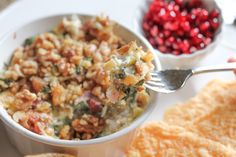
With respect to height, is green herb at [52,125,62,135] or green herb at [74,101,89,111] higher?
green herb at [74,101,89,111]

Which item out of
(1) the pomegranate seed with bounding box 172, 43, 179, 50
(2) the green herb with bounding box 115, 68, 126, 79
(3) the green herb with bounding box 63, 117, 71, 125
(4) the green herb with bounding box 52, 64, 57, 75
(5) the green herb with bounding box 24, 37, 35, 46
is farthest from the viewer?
(1) the pomegranate seed with bounding box 172, 43, 179, 50

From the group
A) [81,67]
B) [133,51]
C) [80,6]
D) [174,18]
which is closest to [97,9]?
[80,6]

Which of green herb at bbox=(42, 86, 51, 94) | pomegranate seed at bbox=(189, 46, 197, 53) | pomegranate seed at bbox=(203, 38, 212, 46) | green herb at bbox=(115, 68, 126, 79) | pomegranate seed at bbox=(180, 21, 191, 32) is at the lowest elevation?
pomegranate seed at bbox=(189, 46, 197, 53)

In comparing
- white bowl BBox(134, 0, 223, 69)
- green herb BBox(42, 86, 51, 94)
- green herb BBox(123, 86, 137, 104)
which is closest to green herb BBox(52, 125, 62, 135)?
green herb BBox(42, 86, 51, 94)

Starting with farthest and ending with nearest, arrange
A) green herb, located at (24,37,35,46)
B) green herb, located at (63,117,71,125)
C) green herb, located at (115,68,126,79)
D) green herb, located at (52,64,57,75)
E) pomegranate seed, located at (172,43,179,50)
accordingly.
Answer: pomegranate seed, located at (172,43,179,50) → green herb, located at (24,37,35,46) → green herb, located at (52,64,57,75) → green herb, located at (63,117,71,125) → green herb, located at (115,68,126,79)

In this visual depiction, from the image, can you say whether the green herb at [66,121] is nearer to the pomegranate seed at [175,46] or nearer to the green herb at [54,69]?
the green herb at [54,69]

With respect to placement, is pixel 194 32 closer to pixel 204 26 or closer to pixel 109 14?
pixel 204 26

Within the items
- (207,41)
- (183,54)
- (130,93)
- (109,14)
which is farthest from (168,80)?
(109,14)

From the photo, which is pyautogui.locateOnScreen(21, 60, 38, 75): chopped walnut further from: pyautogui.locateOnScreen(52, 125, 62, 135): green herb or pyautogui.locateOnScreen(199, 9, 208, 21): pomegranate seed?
pyautogui.locateOnScreen(199, 9, 208, 21): pomegranate seed

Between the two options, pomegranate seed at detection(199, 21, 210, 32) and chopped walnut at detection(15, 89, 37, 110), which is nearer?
chopped walnut at detection(15, 89, 37, 110)
